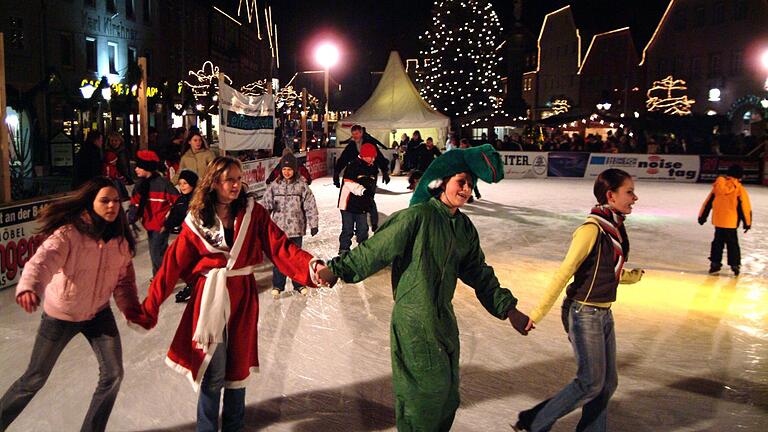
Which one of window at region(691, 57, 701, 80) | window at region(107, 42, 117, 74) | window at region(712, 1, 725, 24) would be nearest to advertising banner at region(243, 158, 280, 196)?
window at region(107, 42, 117, 74)

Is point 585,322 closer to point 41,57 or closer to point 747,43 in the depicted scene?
point 41,57

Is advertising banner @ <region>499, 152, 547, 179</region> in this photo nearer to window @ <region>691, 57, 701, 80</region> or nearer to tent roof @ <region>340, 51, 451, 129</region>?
tent roof @ <region>340, 51, 451, 129</region>

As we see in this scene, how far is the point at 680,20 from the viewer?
117ft

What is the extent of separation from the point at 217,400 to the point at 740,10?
3538 centimetres

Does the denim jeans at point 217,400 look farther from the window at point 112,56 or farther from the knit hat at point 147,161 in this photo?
the window at point 112,56

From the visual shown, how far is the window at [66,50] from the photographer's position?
26.3 m

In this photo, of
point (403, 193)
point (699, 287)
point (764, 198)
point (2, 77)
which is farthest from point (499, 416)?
point (764, 198)

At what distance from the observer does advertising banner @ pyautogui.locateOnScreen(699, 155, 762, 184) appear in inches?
840

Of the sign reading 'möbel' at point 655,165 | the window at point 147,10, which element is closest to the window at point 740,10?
the sign reading 'möbel' at point 655,165

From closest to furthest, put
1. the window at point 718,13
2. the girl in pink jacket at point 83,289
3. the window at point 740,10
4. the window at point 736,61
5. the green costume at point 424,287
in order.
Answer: the green costume at point 424,287 < the girl in pink jacket at point 83,289 < the window at point 740,10 < the window at point 736,61 < the window at point 718,13

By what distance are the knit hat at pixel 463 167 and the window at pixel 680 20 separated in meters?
37.3

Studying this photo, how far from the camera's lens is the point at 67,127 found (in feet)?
85.1

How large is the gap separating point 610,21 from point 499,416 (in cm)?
4134

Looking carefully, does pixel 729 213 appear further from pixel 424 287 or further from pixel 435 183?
pixel 424 287
